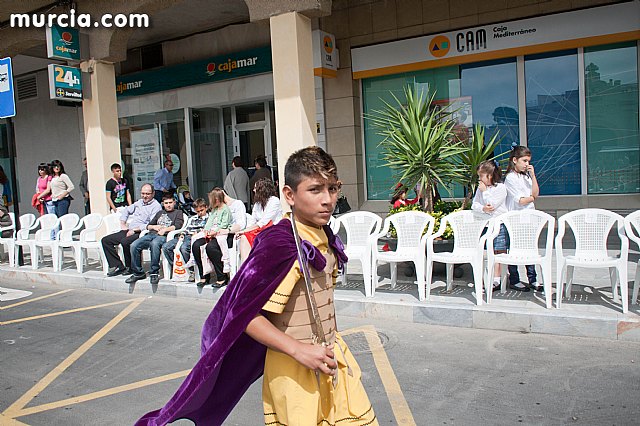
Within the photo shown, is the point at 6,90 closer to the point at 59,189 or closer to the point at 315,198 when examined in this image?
the point at 59,189

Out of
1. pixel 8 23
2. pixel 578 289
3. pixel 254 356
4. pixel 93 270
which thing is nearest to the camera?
pixel 254 356

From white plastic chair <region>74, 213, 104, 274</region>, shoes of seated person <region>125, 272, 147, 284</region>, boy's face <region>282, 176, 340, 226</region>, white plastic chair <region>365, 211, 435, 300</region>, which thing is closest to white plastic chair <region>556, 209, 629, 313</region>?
white plastic chair <region>365, 211, 435, 300</region>

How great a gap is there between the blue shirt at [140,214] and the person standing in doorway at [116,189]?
2425 millimetres

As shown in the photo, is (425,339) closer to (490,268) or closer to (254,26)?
(490,268)

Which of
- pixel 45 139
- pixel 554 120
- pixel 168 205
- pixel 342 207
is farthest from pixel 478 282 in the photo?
pixel 45 139

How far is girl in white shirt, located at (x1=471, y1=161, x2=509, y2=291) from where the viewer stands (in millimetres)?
6893

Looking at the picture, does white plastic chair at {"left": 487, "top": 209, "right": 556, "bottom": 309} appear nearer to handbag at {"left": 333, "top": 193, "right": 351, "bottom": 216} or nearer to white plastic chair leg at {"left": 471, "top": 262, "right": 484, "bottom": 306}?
white plastic chair leg at {"left": 471, "top": 262, "right": 484, "bottom": 306}

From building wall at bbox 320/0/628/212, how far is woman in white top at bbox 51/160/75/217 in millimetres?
5865

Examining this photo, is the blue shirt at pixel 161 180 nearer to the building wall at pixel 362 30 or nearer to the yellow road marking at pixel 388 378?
the building wall at pixel 362 30

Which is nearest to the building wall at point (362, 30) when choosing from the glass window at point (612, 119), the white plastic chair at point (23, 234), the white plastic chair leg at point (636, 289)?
the glass window at point (612, 119)

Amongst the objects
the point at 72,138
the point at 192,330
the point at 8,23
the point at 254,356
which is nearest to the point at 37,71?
the point at 72,138

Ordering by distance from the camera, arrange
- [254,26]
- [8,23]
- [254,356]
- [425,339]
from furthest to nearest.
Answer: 1. [254,26]
2. [8,23]
3. [425,339]
4. [254,356]

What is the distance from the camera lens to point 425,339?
5.75m

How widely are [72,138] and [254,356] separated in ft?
57.9
